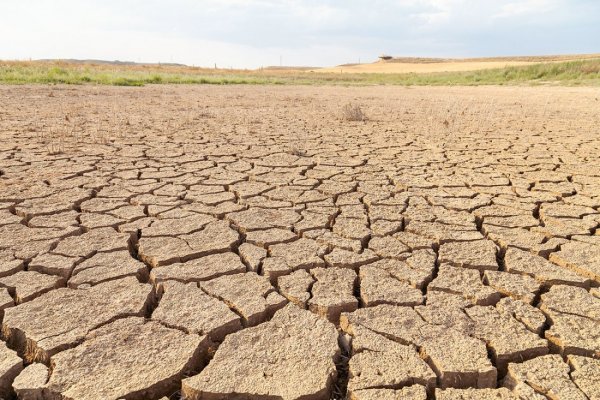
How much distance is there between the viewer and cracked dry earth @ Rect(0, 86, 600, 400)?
4.57ft

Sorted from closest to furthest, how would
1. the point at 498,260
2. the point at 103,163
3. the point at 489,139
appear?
the point at 498,260
the point at 103,163
the point at 489,139

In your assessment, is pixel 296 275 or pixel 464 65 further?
pixel 464 65

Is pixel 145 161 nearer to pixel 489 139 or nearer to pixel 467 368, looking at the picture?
pixel 467 368

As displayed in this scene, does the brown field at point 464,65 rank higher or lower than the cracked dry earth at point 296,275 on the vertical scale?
lower

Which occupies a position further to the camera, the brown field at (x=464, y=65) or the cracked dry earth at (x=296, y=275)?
the brown field at (x=464, y=65)

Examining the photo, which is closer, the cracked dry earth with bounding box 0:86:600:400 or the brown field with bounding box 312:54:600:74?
the cracked dry earth with bounding box 0:86:600:400

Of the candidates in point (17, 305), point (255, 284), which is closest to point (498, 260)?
point (255, 284)

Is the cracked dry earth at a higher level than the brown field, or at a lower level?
higher

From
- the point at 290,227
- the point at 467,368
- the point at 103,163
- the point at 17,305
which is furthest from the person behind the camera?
the point at 103,163

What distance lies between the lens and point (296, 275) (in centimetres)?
200

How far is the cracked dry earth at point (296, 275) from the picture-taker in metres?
1.39

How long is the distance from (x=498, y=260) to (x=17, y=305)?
2.02 m

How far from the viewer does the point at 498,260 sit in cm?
221

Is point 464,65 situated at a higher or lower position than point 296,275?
lower
